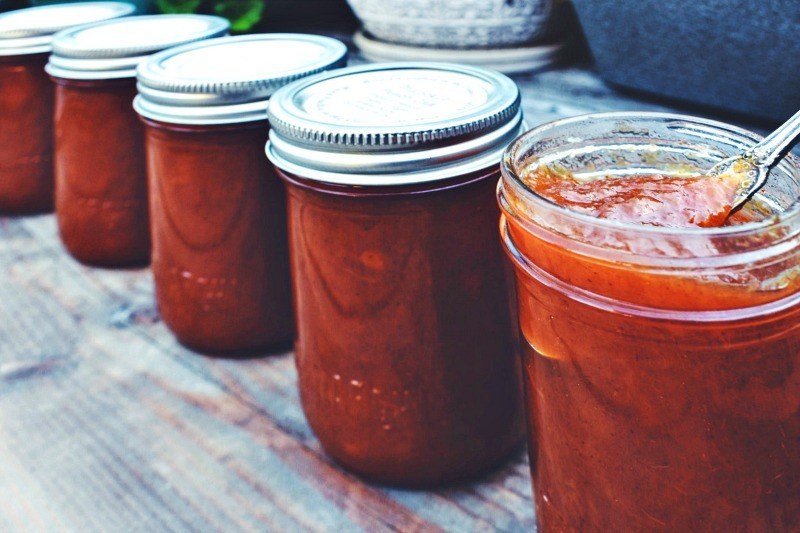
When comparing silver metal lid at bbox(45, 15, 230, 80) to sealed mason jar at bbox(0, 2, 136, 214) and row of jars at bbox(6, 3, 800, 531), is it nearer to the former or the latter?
row of jars at bbox(6, 3, 800, 531)

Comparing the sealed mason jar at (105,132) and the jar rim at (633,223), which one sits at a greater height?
the jar rim at (633,223)

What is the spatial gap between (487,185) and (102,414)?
488 millimetres

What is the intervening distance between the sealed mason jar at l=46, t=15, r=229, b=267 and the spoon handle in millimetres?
721

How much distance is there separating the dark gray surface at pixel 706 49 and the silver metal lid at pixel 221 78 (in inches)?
13.4

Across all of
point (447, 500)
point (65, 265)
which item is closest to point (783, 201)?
point (447, 500)

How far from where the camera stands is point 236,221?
0.79m

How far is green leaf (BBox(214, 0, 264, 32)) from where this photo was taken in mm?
1340

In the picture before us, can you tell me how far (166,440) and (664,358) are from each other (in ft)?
1.72

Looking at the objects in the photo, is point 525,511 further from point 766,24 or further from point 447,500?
point 766,24

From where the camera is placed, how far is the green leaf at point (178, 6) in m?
1.37

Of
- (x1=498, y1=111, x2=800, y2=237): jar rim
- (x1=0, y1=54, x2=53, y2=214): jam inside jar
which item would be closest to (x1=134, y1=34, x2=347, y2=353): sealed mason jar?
(x1=498, y1=111, x2=800, y2=237): jar rim

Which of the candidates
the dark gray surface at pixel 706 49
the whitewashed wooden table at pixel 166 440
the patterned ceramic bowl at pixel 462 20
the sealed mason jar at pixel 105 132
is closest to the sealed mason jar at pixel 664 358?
the whitewashed wooden table at pixel 166 440

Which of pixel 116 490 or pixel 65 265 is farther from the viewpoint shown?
pixel 65 265

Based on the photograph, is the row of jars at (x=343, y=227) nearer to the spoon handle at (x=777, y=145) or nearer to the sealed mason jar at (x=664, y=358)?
the sealed mason jar at (x=664, y=358)
